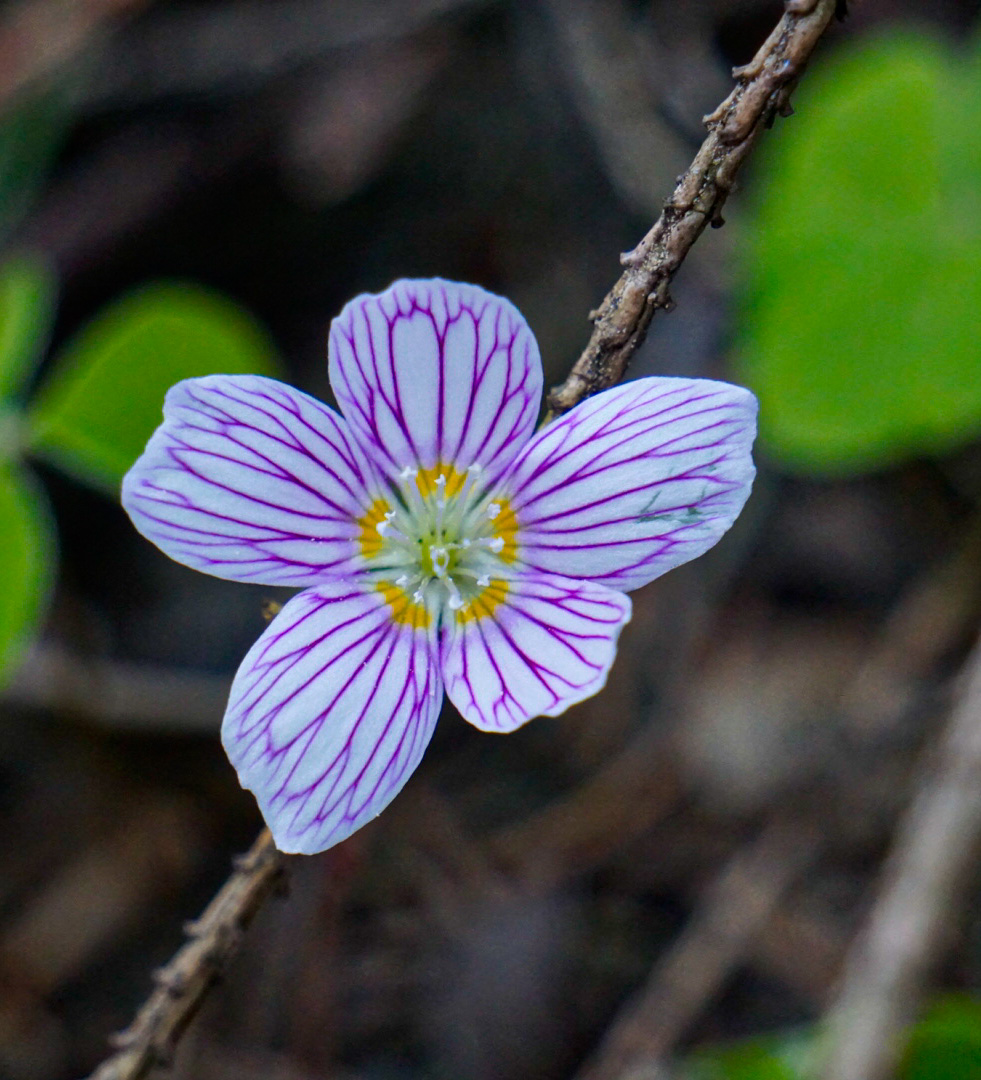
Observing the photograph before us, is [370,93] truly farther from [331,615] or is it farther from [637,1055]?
[637,1055]

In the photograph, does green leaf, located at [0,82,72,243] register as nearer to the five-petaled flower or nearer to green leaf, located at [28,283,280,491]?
green leaf, located at [28,283,280,491]

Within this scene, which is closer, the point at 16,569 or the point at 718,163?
the point at 718,163

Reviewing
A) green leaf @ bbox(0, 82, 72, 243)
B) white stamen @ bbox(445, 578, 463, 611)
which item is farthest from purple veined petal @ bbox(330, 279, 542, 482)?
green leaf @ bbox(0, 82, 72, 243)

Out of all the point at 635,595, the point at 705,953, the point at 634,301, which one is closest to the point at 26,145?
the point at 635,595

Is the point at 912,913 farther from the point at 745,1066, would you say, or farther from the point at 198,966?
the point at 198,966

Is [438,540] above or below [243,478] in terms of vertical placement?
below

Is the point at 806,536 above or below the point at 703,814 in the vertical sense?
above

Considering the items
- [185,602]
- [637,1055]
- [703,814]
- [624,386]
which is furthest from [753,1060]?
[185,602]
